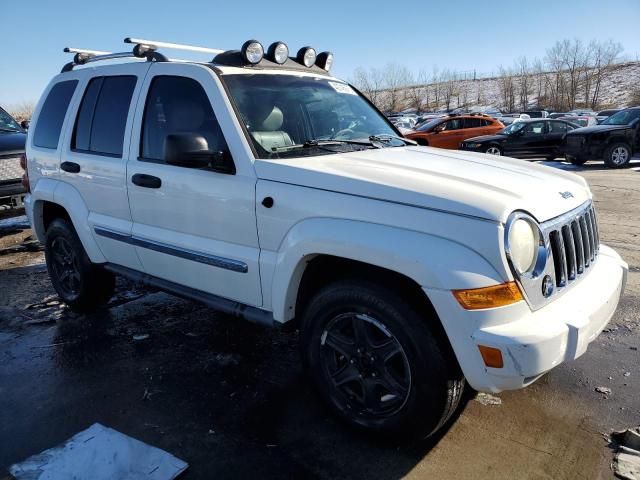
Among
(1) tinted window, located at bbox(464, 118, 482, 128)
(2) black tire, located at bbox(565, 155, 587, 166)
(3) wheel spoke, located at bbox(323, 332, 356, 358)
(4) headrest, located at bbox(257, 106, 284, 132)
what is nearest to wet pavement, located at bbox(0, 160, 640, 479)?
(3) wheel spoke, located at bbox(323, 332, 356, 358)

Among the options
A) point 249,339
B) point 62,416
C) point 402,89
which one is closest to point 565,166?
point 249,339

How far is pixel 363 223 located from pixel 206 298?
135 centimetres

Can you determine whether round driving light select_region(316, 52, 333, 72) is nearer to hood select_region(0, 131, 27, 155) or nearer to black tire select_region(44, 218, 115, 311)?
black tire select_region(44, 218, 115, 311)

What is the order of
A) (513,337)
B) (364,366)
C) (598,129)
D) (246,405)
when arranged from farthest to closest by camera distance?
(598,129) → (246,405) → (364,366) → (513,337)

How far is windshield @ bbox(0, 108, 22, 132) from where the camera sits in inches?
363

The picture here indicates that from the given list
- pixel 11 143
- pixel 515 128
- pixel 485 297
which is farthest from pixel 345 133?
pixel 515 128

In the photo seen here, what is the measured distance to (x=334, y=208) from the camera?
2.59m

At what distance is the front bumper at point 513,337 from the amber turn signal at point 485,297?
0.07ft

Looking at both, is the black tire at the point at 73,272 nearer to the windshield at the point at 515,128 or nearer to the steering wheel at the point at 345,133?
the steering wheel at the point at 345,133

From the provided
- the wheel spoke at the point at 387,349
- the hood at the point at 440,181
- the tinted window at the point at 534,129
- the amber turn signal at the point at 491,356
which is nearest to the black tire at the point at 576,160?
the tinted window at the point at 534,129

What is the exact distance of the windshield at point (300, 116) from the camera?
313 centimetres

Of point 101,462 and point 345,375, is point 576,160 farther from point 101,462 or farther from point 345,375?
point 101,462

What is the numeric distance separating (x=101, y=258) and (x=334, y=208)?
248 centimetres

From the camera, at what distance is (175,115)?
3430 mm
